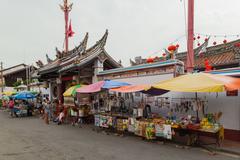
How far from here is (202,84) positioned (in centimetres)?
663

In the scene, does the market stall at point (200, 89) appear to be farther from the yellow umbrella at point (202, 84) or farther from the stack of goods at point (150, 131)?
the stack of goods at point (150, 131)

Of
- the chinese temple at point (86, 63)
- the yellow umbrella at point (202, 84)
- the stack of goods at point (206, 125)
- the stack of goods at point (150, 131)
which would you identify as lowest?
the stack of goods at point (150, 131)

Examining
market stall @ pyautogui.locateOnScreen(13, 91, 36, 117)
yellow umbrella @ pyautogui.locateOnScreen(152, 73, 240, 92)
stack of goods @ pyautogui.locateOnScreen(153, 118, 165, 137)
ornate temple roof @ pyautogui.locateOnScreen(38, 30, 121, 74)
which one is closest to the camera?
yellow umbrella @ pyautogui.locateOnScreen(152, 73, 240, 92)

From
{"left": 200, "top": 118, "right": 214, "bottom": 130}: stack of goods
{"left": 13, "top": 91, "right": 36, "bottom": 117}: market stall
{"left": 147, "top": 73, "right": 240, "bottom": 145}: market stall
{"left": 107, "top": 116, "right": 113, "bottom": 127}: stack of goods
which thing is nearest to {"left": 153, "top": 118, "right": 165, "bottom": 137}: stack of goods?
{"left": 147, "top": 73, "right": 240, "bottom": 145}: market stall

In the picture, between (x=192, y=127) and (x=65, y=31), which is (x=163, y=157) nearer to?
(x=192, y=127)

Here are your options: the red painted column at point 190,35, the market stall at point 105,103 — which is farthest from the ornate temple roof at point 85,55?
the red painted column at point 190,35

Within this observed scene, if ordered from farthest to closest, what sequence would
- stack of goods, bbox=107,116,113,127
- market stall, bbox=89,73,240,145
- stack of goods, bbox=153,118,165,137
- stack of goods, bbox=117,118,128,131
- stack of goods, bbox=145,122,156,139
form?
stack of goods, bbox=107,116,113,127, stack of goods, bbox=117,118,128,131, stack of goods, bbox=145,122,156,139, stack of goods, bbox=153,118,165,137, market stall, bbox=89,73,240,145

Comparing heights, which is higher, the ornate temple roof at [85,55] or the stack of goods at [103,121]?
the ornate temple roof at [85,55]

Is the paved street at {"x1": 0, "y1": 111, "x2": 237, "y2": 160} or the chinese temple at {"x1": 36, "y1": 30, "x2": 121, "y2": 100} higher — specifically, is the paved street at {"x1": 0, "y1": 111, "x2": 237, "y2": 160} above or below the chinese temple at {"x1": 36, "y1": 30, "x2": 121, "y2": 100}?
below

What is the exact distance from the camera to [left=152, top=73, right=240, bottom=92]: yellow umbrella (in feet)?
20.6

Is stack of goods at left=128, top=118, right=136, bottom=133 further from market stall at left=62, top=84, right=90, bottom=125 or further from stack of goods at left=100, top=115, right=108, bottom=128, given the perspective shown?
market stall at left=62, top=84, right=90, bottom=125

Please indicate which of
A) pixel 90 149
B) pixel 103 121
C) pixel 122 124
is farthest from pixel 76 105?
pixel 90 149

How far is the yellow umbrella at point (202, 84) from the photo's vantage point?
629 centimetres

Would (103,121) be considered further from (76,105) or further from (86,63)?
(86,63)
